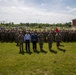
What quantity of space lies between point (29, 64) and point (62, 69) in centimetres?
250

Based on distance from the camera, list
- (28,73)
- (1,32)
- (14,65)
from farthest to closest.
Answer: (1,32) < (14,65) < (28,73)

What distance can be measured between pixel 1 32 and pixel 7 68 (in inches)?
631

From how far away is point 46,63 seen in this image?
1432 cm

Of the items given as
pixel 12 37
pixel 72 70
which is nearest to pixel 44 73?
pixel 72 70

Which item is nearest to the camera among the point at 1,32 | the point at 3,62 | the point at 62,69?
the point at 62,69

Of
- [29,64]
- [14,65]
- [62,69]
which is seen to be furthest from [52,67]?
[14,65]

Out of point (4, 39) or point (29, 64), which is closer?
point (29, 64)

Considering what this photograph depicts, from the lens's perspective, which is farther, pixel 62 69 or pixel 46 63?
pixel 46 63

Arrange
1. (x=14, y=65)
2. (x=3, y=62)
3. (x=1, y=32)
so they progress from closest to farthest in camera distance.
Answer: (x=14, y=65) → (x=3, y=62) → (x=1, y=32)

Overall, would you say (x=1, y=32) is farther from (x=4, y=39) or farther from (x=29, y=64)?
(x=29, y=64)

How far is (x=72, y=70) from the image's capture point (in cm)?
1267

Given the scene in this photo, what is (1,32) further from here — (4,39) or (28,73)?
(28,73)

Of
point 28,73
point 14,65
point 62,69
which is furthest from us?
point 14,65

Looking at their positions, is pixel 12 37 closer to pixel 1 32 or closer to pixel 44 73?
pixel 1 32
